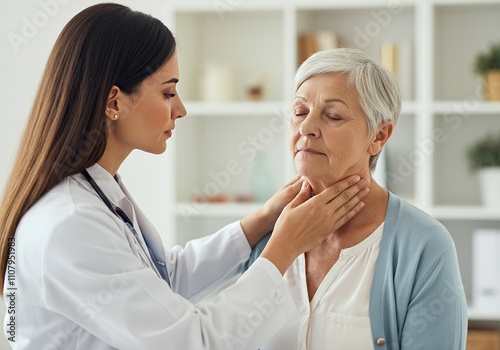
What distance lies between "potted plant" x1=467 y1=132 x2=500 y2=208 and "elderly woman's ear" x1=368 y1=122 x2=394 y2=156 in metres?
1.75

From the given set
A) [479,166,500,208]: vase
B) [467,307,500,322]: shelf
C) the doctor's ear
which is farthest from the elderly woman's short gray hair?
[467,307,500,322]: shelf

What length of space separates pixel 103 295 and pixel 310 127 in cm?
69

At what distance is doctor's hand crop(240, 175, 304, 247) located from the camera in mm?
2006

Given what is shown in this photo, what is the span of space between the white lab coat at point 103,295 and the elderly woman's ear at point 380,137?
0.46 meters

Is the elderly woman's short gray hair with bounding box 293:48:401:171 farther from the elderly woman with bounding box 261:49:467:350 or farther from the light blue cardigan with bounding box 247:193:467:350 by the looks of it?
the light blue cardigan with bounding box 247:193:467:350

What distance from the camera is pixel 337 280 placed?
5.87ft

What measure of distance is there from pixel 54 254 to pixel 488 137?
8.91ft

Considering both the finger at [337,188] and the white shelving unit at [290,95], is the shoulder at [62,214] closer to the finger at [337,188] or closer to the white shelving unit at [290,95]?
the finger at [337,188]

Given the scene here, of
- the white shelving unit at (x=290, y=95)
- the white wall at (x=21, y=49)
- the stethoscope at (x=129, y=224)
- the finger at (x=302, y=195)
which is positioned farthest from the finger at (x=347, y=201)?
the white wall at (x=21, y=49)

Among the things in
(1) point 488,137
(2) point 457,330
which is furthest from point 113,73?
(1) point 488,137

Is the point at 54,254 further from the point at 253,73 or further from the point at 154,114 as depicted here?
the point at 253,73

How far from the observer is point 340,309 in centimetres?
175

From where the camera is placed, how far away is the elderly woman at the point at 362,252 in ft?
5.45

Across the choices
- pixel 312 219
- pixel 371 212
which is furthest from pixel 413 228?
pixel 312 219
